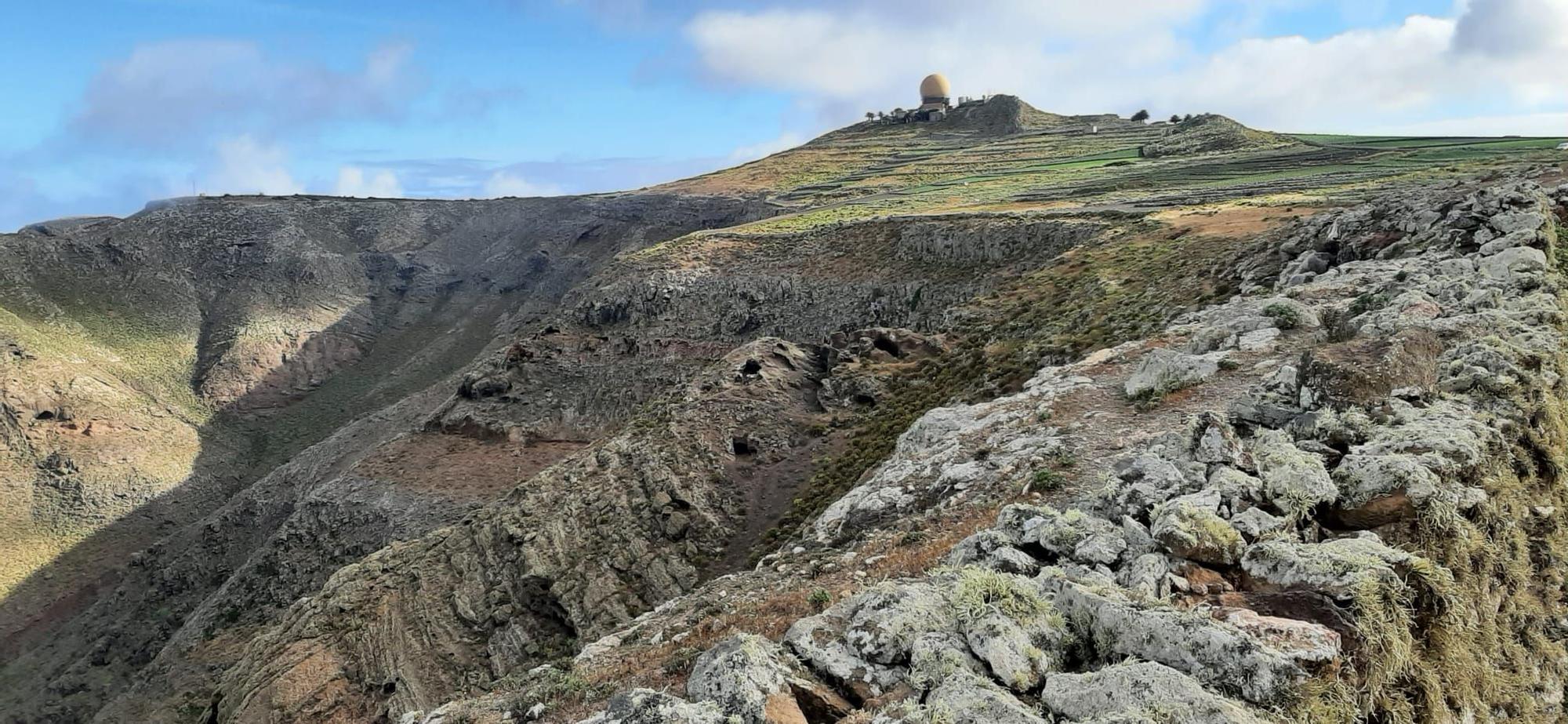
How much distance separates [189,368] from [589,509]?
223ft

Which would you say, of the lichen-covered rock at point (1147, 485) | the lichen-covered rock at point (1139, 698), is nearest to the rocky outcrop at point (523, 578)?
the lichen-covered rock at point (1147, 485)

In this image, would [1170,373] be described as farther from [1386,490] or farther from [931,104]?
[931,104]

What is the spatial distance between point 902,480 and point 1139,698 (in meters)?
9.58

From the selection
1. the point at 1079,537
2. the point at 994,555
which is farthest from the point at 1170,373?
the point at 994,555

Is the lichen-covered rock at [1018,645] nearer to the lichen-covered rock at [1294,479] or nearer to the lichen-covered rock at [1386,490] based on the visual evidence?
the lichen-covered rock at [1294,479]

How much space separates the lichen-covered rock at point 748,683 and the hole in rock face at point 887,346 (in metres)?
21.7

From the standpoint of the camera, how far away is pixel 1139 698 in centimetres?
505

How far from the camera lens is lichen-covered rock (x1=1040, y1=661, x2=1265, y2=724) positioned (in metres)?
4.82

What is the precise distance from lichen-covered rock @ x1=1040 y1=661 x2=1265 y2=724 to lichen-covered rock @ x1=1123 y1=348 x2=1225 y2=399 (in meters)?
9.38

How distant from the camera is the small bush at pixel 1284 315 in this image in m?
14.7

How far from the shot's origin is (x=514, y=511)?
22500 mm

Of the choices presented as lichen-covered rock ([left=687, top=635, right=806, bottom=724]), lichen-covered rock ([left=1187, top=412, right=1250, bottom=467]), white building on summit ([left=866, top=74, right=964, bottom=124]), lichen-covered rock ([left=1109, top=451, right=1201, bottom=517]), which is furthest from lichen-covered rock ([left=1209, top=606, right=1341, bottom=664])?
white building on summit ([left=866, top=74, right=964, bottom=124])

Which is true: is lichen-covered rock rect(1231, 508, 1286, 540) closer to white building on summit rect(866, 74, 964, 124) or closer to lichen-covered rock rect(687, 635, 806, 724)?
lichen-covered rock rect(687, 635, 806, 724)

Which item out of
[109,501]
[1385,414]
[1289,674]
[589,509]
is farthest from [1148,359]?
[109,501]
